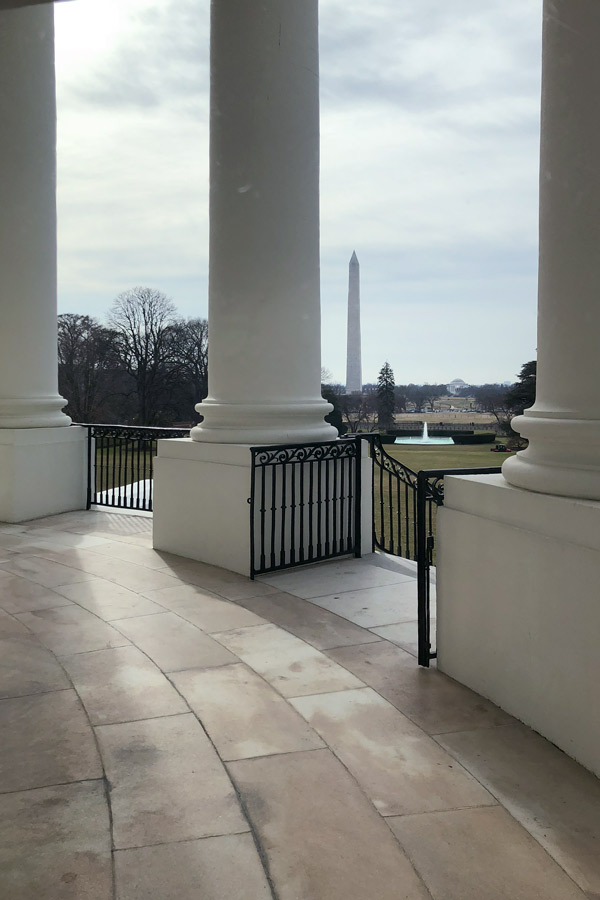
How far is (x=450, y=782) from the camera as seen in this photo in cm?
538

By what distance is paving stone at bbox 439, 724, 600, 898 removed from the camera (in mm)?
4547

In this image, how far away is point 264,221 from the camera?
40.9ft

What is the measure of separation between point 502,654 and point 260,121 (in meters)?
9.50

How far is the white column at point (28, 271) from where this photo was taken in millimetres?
16938

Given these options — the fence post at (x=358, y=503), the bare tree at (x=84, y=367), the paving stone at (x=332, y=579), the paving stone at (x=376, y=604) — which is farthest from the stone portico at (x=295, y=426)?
the bare tree at (x=84, y=367)

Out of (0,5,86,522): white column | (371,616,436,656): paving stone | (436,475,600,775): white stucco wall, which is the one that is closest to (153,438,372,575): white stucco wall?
(371,616,436,656): paving stone

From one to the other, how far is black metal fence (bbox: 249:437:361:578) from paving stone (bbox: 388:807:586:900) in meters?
7.16

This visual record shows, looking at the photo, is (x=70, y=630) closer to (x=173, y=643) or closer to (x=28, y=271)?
(x=173, y=643)

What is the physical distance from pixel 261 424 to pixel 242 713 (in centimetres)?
686

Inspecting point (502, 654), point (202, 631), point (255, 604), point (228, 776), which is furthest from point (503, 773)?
point (255, 604)

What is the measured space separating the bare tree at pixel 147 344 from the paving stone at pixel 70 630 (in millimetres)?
42311

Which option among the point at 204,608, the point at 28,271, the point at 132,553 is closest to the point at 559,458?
the point at 204,608

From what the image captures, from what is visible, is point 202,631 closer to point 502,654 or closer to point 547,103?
point 502,654

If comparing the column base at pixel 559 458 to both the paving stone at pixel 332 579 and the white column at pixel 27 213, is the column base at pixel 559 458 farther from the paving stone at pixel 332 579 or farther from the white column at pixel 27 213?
the white column at pixel 27 213
